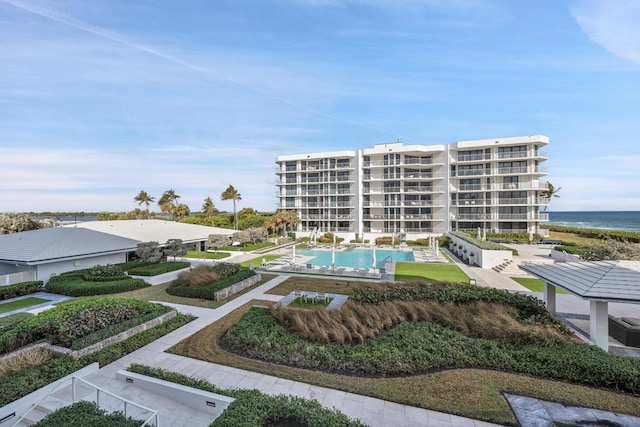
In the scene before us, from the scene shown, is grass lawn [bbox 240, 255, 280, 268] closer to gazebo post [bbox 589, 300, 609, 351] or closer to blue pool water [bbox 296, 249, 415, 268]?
blue pool water [bbox 296, 249, 415, 268]

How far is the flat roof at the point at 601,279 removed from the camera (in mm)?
9109

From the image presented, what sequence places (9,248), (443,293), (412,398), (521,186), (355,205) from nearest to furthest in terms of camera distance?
(412,398) < (443,293) < (9,248) < (521,186) < (355,205)

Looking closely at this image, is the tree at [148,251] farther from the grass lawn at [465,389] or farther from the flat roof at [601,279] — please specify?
the flat roof at [601,279]

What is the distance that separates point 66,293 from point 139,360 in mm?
11744

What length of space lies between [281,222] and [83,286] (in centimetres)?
2795

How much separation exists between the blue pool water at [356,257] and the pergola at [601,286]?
16420mm

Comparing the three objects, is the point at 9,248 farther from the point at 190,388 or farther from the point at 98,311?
the point at 190,388

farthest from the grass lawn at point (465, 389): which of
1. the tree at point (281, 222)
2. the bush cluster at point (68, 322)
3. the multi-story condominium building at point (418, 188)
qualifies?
the multi-story condominium building at point (418, 188)

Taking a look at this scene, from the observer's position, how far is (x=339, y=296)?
1669 cm

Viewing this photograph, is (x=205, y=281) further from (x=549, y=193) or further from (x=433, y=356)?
(x=549, y=193)

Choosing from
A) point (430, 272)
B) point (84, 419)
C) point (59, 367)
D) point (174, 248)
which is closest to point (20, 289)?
point (174, 248)

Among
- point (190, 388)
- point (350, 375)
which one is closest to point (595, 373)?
point (350, 375)

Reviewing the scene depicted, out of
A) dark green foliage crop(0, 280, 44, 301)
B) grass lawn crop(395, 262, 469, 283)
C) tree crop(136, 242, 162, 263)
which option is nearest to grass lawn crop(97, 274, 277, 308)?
dark green foliage crop(0, 280, 44, 301)

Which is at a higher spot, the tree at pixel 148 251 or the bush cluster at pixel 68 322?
the tree at pixel 148 251
